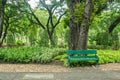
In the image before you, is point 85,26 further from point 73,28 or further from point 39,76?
point 39,76

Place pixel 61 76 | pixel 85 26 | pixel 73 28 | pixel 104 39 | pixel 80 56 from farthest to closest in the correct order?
pixel 104 39 → pixel 73 28 → pixel 85 26 → pixel 80 56 → pixel 61 76

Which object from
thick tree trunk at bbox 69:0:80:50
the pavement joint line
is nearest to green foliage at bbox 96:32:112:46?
thick tree trunk at bbox 69:0:80:50

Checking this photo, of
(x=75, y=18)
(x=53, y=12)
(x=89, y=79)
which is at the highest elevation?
(x=53, y=12)

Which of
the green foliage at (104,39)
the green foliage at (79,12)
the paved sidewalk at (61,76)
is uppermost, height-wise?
the green foliage at (79,12)

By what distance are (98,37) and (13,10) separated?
31.3ft

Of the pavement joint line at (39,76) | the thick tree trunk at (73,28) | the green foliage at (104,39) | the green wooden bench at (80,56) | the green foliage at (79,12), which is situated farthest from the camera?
the green foliage at (104,39)

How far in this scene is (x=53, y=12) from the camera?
96.1ft

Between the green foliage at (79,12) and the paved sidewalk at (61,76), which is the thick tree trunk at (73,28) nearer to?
the green foliage at (79,12)

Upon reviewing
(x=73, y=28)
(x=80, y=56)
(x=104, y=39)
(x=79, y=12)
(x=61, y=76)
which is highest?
(x=79, y=12)

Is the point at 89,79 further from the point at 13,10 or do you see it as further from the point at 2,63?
the point at 13,10

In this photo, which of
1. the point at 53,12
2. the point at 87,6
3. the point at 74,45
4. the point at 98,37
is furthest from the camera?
the point at 53,12

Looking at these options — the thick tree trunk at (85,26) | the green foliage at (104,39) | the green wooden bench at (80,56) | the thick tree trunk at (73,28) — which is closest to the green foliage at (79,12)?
the thick tree trunk at (85,26)

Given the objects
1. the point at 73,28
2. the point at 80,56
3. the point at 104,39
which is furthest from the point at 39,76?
the point at 104,39

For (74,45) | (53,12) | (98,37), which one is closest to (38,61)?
(74,45)
